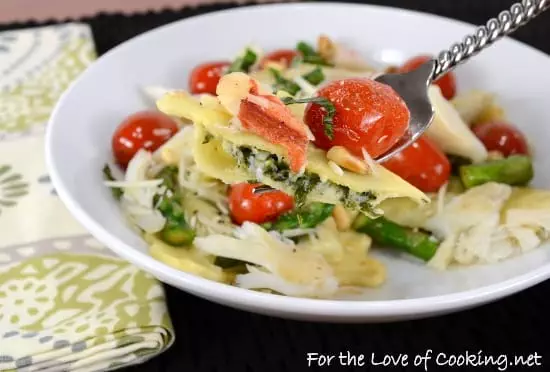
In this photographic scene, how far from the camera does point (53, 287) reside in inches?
46.7

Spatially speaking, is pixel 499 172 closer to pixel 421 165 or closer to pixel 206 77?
pixel 421 165

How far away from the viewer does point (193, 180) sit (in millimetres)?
1346

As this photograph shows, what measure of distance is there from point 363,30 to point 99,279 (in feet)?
Result: 3.13

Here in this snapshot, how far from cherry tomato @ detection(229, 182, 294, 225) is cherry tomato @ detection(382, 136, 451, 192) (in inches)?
8.0

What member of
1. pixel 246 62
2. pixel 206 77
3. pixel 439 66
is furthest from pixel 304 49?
pixel 439 66

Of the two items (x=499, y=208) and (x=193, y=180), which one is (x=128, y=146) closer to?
(x=193, y=180)

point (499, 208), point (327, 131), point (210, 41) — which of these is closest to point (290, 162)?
point (327, 131)

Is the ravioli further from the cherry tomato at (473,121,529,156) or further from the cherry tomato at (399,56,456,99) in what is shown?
the cherry tomato at (399,56,456,99)

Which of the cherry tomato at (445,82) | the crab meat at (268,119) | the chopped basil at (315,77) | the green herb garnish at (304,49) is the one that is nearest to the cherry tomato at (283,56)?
the green herb garnish at (304,49)

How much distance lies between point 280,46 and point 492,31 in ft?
2.15

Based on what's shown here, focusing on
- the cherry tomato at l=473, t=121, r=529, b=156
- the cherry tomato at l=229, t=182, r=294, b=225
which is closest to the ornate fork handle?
the cherry tomato at l=473, t=121, r=529, b=156

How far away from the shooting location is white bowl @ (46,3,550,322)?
102 centimetres

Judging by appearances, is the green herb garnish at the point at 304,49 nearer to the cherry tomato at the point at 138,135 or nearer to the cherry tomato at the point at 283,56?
the cherry tomato at the point at 283,56

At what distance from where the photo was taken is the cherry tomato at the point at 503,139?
4.82 feet
